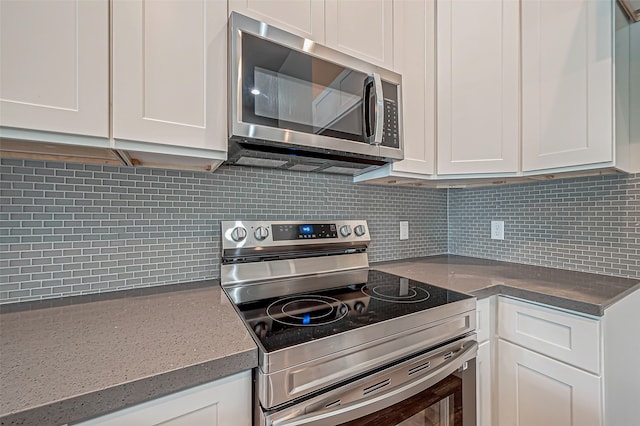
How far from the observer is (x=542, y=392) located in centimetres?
108

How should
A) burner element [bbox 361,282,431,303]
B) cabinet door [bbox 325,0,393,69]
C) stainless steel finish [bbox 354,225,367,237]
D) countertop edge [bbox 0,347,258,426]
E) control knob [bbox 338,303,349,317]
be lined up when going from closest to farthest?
countertop edge [bbox 0,347,258,426] < control knob [bbox 338,303,349,317] < burner element [bbox 361,282,431,303] < cabinet door [bbox 325,0,393,69] < stainless steel finish [bbox 354,225,367,237]

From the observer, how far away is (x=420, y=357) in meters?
0.89

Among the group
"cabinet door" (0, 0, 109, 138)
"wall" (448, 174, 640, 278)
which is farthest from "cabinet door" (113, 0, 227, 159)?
"wall" (448, 174, 640, 278)

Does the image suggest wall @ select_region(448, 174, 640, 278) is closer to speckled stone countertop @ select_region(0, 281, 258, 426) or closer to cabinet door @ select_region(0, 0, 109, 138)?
speckled stone countertop @ select_region(0, 281, 258, 426)

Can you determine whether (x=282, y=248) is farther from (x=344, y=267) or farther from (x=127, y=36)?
(x=127, y=36)

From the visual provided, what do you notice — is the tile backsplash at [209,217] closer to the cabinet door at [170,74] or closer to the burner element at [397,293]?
the cabinet door at [170,74]

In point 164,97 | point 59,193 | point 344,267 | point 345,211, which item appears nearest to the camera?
point 164,97

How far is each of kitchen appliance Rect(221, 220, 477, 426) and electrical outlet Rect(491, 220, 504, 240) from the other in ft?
2.85

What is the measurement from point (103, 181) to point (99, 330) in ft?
1.86

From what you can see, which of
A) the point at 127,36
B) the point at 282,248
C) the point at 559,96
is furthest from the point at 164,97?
the point at 559,96

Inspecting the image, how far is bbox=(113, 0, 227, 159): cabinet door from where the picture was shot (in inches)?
31.4

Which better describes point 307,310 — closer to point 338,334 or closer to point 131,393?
point 338,334

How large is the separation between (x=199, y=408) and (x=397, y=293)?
0.75 m

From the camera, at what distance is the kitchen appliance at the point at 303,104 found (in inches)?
36.4
